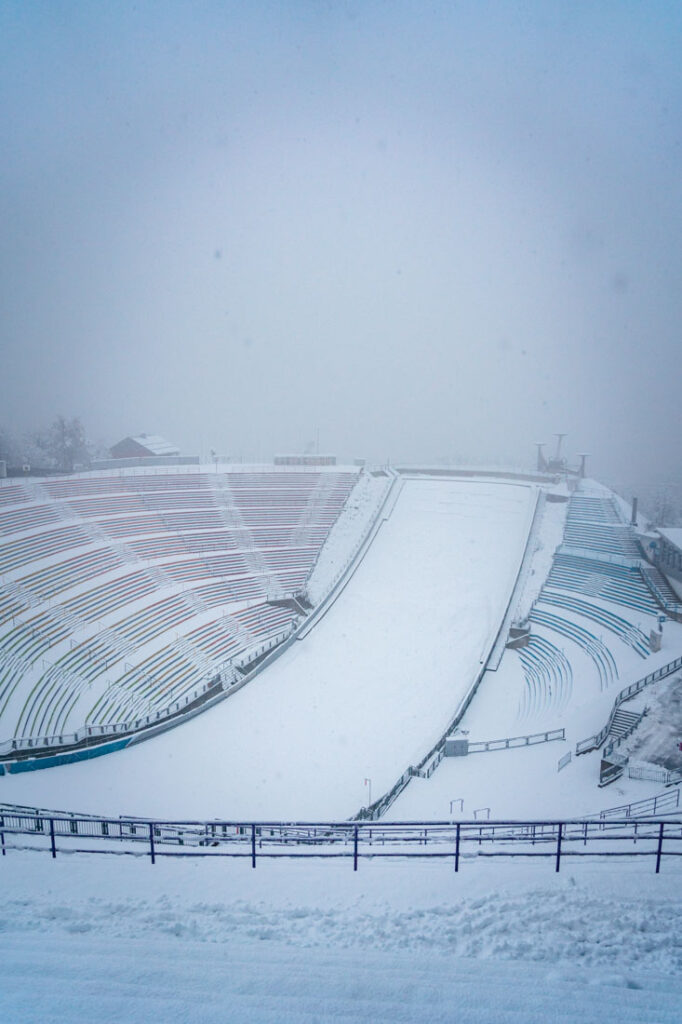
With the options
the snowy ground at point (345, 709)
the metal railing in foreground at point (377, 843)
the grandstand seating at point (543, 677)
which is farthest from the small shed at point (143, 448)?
the metal railing in foreground at point (377, 843)

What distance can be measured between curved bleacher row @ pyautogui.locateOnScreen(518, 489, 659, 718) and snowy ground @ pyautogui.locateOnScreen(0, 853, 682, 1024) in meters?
8.85

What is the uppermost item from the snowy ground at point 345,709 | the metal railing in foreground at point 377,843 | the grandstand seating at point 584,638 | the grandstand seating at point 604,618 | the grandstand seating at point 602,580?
the metal railing in foreground at point 377,843

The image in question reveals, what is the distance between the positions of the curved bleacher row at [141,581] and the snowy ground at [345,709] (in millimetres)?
1439

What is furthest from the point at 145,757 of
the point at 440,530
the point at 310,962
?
the point at 440,530

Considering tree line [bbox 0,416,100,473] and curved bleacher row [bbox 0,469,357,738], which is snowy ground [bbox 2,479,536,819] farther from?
tree line [bbox 0,416,100,473]

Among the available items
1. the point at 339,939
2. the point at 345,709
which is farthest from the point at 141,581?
the point at 339,939

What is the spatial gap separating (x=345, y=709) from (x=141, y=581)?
8.07 metres

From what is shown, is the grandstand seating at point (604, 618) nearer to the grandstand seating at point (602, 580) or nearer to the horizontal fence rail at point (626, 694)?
the grandstand seating at point (602, 580)

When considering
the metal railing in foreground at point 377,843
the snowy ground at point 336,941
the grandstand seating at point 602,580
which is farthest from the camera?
the grandstand seating at point 602,580

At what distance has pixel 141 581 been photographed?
18.6 m

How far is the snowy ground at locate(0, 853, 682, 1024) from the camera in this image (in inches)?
146

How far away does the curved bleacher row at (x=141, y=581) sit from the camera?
13547 millimetres

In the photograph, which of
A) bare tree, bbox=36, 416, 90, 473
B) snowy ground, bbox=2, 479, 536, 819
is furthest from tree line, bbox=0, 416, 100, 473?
snowy ground, bbox=2, 479, 536, 819

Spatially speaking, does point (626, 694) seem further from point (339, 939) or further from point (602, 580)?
point (339, 939)
